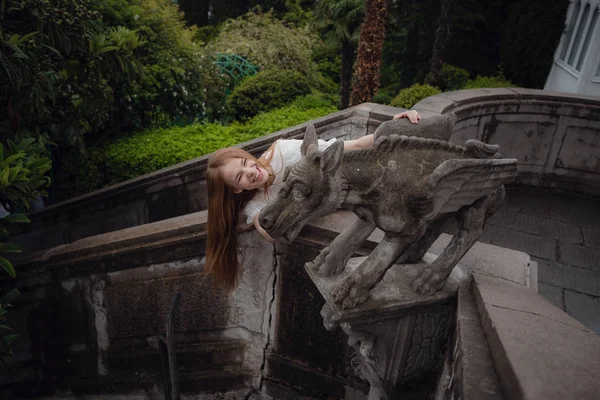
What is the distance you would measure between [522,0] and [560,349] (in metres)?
14.5

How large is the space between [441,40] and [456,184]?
35.5ft

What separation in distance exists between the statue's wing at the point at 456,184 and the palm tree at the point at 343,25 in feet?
34.5

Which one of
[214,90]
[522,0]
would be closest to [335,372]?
[214,90]

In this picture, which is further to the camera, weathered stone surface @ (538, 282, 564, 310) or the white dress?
weathered stone surface @ (538, 282, 564, 310)

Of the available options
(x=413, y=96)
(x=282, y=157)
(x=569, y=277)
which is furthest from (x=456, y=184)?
(x=413, y=96)

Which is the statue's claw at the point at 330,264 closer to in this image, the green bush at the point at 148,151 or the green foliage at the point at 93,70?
the green foliage at the point at 93,70

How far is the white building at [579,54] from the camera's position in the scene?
10.5 metres

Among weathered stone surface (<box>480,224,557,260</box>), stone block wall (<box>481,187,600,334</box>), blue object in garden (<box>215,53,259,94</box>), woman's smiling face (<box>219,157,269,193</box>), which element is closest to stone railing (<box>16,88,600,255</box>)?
stone block wall (<box>481,187,600,334</box>)

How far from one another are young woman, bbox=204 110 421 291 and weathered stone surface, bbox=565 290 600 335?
288 centimetres

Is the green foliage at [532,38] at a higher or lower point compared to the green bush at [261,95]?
higher

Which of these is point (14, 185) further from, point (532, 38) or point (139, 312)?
point (532, 38)

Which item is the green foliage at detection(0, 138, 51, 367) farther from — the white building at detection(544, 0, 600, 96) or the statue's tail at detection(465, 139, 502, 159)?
the white building at detection(544, 0, 600, 96)

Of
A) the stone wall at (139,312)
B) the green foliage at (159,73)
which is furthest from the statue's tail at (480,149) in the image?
the green foliage at (159,73)

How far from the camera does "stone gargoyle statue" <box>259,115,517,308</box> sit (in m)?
2.24
